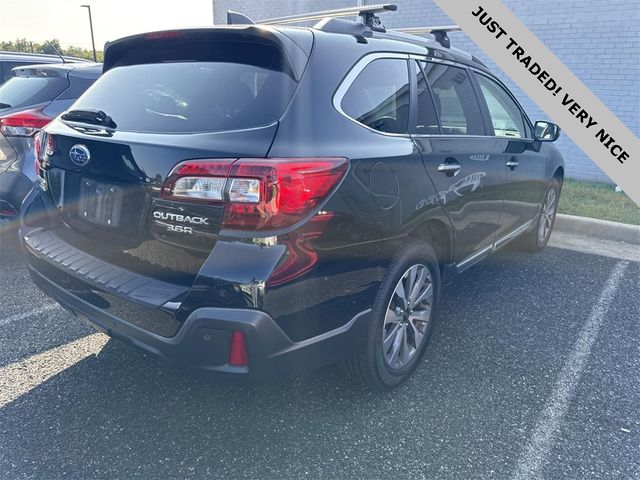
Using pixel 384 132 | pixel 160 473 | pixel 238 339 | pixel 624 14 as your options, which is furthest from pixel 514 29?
pixel 160 473

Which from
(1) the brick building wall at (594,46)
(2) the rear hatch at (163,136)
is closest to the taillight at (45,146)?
(2) the rear hatch at (163,136)

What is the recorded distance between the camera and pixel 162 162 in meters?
1.93

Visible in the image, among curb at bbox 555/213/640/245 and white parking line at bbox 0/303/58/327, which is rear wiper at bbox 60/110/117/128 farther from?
curb at bbox 555/213/640/245

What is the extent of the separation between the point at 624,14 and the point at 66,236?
8332 millimetres

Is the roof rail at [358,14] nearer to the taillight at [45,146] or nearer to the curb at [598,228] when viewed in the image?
the taillight at [45,146]

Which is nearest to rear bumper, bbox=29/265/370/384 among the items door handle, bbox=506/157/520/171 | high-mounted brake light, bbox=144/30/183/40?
high-mounted brake light, bbox=144/30/183/40

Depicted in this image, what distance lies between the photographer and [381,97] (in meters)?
2.41

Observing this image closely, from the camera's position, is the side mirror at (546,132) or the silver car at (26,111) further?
the side mirror at (546,132)

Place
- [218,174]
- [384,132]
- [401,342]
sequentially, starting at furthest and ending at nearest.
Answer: [401,342]
[384,132]
[218,174]

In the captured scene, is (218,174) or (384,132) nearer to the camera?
(218,174)

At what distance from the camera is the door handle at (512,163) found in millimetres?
3638

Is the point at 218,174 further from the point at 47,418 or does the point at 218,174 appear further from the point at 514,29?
the point at 514,29

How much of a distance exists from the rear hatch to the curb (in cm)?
484

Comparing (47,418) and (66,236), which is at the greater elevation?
(66,236)
